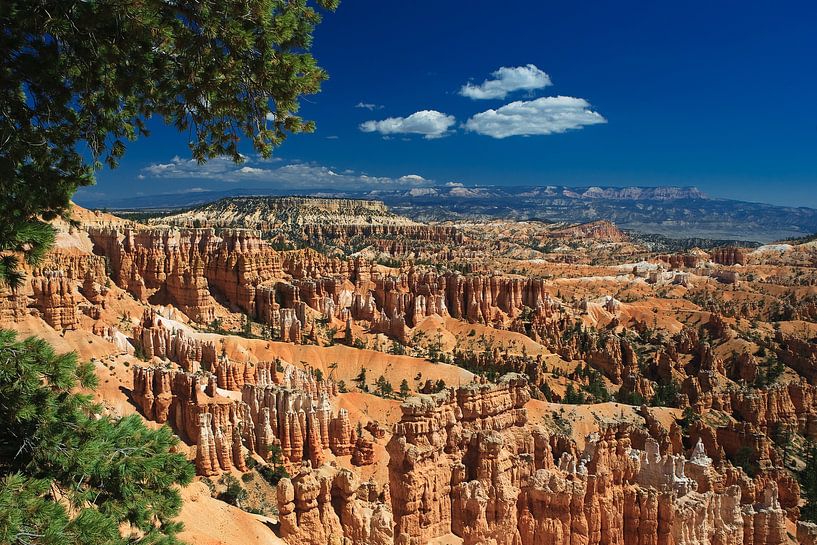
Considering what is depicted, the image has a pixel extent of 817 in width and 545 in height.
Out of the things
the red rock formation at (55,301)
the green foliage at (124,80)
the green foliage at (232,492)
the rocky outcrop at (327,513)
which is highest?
the green foliage at (124,80)

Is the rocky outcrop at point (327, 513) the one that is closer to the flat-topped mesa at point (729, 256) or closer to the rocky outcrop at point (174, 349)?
the rocky outcrop at point (174, 349)

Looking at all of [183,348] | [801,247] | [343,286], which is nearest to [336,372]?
[183,348]

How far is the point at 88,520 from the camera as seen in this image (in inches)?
255

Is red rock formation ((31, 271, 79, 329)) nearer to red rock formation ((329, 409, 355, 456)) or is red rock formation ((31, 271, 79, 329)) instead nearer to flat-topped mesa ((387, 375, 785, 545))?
red rock formation ((329, 409, 355, 456))

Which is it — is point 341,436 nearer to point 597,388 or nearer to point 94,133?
point 94,133

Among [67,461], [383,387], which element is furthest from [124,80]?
[383,387]

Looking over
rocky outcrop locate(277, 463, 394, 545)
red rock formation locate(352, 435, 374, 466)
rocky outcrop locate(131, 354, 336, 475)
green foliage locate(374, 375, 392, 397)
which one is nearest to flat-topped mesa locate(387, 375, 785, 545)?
rocky outcrop locate(277, 463, 394, 545)

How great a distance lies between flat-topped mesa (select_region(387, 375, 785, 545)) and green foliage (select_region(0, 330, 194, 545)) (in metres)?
11.3

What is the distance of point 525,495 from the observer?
19.8 meters

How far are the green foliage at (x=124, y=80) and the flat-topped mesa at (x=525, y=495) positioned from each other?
13266 millimetres

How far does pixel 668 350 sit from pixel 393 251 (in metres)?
89.2

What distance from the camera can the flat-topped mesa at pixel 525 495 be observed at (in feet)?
61.2

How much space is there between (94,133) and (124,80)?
3.75ft

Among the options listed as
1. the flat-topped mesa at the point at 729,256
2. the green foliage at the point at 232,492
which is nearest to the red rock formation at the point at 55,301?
the green foliage at the point at 232,492
